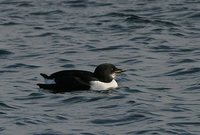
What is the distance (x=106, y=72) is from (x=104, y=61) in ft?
9.06

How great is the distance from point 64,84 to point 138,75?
2.09 meters

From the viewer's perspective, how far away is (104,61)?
78.4 ft

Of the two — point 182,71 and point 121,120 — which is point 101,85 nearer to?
point 182,71

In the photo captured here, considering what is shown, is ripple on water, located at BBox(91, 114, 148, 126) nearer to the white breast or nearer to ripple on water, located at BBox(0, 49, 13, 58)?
the white breast

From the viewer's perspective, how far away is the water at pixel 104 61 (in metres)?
16.9

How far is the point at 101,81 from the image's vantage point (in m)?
21.0

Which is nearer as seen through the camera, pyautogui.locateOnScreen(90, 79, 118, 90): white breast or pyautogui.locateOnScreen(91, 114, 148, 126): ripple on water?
pyautogui.locateOnScreen(91, 114, 148, 126): ripple on water

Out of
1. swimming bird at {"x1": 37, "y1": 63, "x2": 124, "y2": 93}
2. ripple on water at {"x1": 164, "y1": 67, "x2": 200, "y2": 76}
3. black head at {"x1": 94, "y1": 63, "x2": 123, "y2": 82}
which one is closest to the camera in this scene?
swimming bird at {"x1": 37, "y1": 63, "x2": 124, "y2": 93}

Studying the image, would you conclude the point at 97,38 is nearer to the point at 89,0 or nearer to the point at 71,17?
the point at 71,17

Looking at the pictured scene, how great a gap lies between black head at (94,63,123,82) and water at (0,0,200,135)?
0.37 m

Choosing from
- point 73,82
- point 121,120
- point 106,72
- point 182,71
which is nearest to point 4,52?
point 106,72

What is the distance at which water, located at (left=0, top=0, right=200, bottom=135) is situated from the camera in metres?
16.9

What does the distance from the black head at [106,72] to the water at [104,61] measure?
0.37 meters

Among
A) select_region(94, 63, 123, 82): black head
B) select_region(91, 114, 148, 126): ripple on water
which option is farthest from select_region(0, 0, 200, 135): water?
select_region(94, 63, 123, 82): black head
